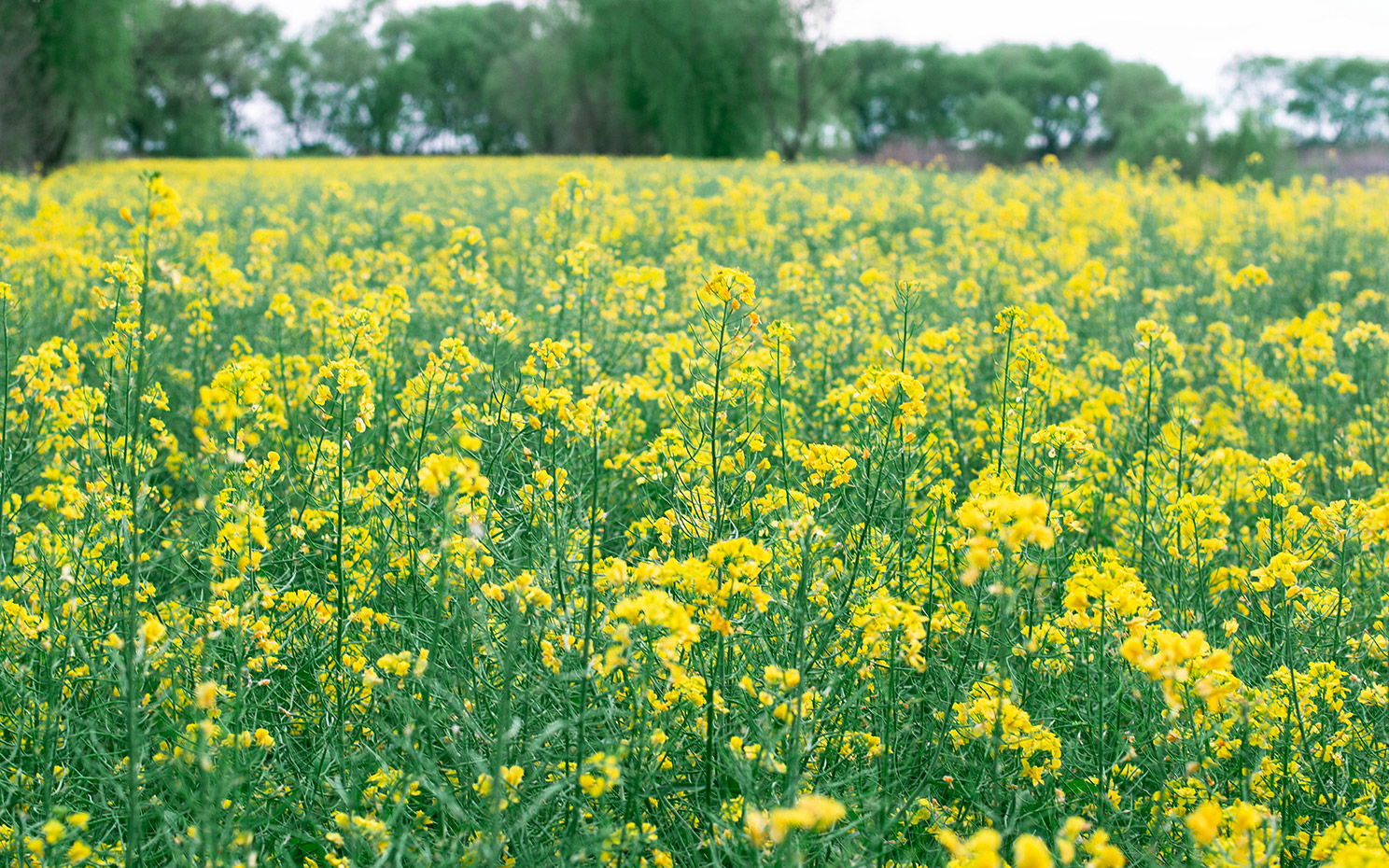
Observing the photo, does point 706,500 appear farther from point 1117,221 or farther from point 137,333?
point 1117,221

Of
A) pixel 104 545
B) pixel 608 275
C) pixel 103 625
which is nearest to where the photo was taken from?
pixel 103 625

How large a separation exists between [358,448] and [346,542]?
668 millimetres

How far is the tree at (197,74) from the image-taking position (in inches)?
1160

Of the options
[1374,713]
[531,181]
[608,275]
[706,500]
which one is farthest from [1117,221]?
[531,181]

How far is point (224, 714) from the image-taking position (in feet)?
6.69

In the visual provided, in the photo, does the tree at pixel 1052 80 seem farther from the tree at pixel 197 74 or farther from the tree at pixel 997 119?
the tree at pixel 197 74

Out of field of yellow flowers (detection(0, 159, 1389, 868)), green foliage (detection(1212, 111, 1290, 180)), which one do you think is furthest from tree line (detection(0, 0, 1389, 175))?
field of yellow flowers (detection(0, 159, 1389, 868))

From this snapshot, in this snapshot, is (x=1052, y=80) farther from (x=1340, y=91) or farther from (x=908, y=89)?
(x=1340, y=91)

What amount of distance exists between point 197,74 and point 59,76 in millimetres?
25136

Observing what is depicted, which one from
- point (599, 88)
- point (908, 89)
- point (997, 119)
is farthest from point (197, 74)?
point (908, 89)

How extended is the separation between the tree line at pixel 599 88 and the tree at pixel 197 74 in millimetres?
148

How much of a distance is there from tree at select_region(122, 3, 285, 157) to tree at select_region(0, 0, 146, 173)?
12.0 ft

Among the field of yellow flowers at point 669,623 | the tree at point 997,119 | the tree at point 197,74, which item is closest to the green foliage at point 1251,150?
the field of yellow flowers at point 669,623

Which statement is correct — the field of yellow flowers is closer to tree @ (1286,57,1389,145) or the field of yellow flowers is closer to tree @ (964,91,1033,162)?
tree @ (964,91,1033,162)
